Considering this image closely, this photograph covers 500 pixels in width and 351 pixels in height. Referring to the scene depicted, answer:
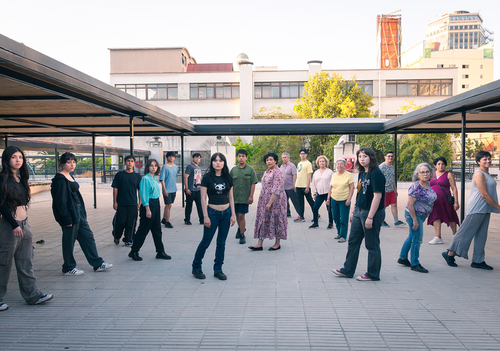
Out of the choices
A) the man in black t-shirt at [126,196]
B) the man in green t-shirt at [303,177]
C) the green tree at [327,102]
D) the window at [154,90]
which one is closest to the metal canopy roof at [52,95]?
the man in black t-shirt at [126,196]

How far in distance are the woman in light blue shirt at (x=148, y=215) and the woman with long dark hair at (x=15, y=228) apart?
1895 mm

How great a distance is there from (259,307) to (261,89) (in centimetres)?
3740

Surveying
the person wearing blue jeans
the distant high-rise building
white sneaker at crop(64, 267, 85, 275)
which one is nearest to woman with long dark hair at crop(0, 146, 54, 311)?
white sneaker at crop(64, 267, 85, 275)

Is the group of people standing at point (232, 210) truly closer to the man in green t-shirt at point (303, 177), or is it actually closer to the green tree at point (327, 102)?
the man in green t-shirt at point (303, 177)

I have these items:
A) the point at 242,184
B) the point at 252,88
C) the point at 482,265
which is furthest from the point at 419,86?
the point at 482,265

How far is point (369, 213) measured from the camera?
4.92 m

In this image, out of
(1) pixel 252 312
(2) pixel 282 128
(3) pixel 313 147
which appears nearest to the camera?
(1) pixel 252 312

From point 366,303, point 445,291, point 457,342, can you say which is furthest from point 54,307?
point 445,291

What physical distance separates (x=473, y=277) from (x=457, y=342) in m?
2.28

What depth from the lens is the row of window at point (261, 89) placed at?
4012cm

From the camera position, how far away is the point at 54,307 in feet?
14.2

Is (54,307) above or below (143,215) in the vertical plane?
below

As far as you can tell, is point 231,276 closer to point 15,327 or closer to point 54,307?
point 54,307

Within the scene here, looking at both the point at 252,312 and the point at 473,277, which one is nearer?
the point at 252,312
